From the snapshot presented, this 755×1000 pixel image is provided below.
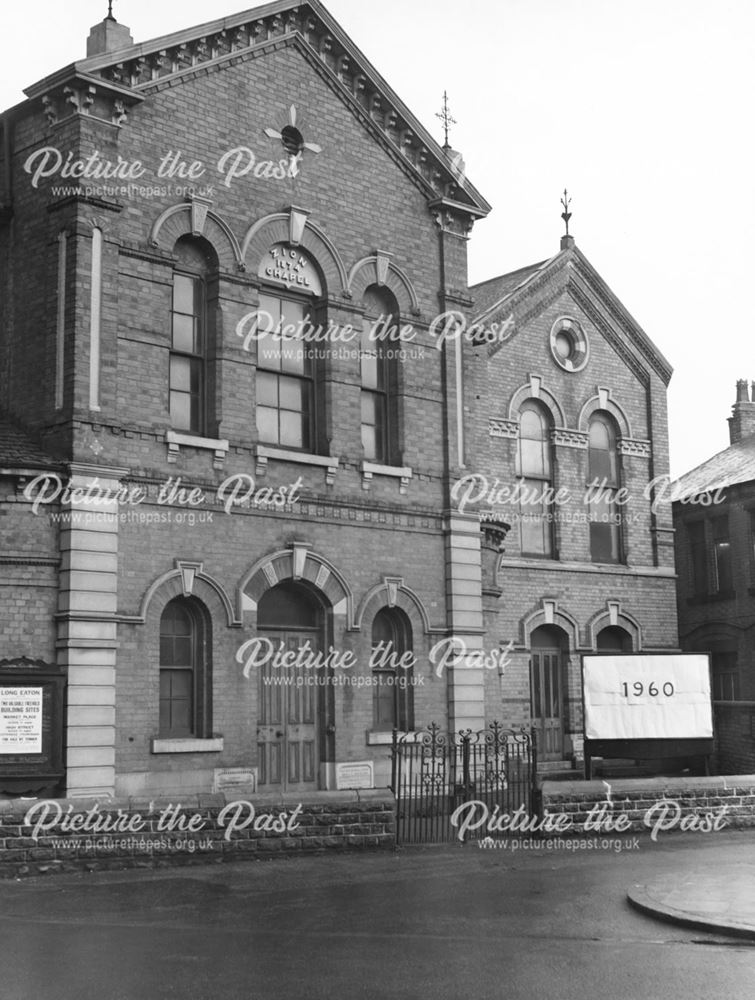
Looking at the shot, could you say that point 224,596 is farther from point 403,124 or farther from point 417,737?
point 403,124

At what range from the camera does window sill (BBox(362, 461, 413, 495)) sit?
2097 cm

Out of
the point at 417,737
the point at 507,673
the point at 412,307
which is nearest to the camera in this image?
the point at 417,737

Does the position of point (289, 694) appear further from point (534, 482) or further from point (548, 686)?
point (534, 482)

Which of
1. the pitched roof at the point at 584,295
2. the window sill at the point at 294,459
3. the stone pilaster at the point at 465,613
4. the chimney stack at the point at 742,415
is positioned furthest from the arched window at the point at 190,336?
the chimney stack at the point at 742,415

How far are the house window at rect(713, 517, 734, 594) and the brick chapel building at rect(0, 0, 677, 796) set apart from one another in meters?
10.3

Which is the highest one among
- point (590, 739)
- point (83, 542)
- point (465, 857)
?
point (83, 542)

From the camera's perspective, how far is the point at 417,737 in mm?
20703

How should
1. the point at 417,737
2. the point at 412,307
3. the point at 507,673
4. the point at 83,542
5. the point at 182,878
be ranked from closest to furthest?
the point at 182,878 → the point at 83,542 → the point at 417,737 → the point at 412,307 → the point at 507,673

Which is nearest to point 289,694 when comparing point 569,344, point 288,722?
point 288,722

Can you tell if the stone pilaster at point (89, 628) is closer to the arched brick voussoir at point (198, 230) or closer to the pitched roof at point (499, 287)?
the arched brick voussoir at point (198, 230)

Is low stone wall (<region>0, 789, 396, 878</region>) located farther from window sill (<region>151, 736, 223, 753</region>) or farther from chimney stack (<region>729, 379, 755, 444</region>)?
chimney stack (<region>729, 379, 755, 444</region>)

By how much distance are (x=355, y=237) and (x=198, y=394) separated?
4.28 m

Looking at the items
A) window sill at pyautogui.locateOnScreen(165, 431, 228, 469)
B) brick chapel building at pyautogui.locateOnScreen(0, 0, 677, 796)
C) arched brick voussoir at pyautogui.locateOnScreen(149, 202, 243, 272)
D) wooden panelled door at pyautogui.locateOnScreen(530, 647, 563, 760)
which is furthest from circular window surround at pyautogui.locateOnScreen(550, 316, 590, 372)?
window sill at pyautogui.locateOnScreen(165, 431, 228, 469)

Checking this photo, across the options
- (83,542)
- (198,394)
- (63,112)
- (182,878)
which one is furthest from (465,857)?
(63,112)
